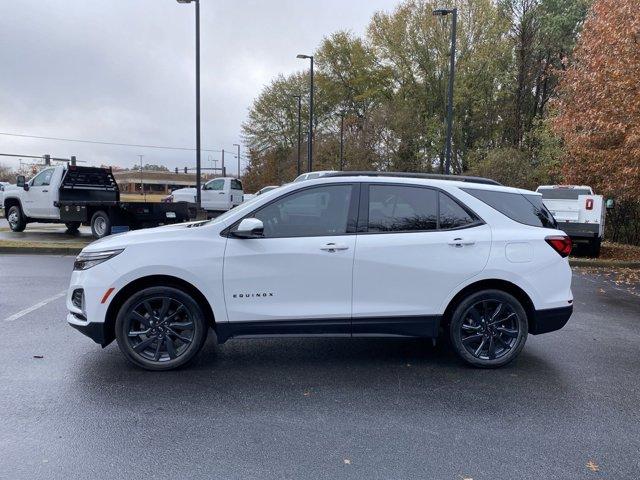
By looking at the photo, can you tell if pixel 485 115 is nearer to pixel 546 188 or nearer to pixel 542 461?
pixel 546 188

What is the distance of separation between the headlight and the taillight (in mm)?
3954

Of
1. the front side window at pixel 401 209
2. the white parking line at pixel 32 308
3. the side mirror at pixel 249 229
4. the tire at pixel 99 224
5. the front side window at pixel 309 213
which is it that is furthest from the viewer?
the tire at pixel 99 224

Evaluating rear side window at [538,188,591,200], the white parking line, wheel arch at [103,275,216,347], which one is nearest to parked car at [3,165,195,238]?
the white parking line

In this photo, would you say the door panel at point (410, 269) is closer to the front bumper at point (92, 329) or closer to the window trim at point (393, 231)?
the window trim at point (393, 231)

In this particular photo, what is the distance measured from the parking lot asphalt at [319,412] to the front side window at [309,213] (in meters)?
1.31

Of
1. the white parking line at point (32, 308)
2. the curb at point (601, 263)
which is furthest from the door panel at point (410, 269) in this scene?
the curb at point (601, 263)

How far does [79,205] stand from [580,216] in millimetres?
13753

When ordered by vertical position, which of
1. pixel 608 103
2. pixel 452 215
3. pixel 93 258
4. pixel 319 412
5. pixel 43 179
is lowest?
pixel 319 412

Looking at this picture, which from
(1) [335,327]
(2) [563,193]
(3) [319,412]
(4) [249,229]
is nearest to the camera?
(3) [319,412]

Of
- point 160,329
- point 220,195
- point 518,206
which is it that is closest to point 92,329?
Answer: point 160,329

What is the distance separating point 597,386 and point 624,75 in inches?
413

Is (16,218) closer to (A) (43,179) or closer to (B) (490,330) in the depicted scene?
(A) (43,179)

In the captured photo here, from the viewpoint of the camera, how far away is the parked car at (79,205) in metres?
15.0

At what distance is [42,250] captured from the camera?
12.4m
